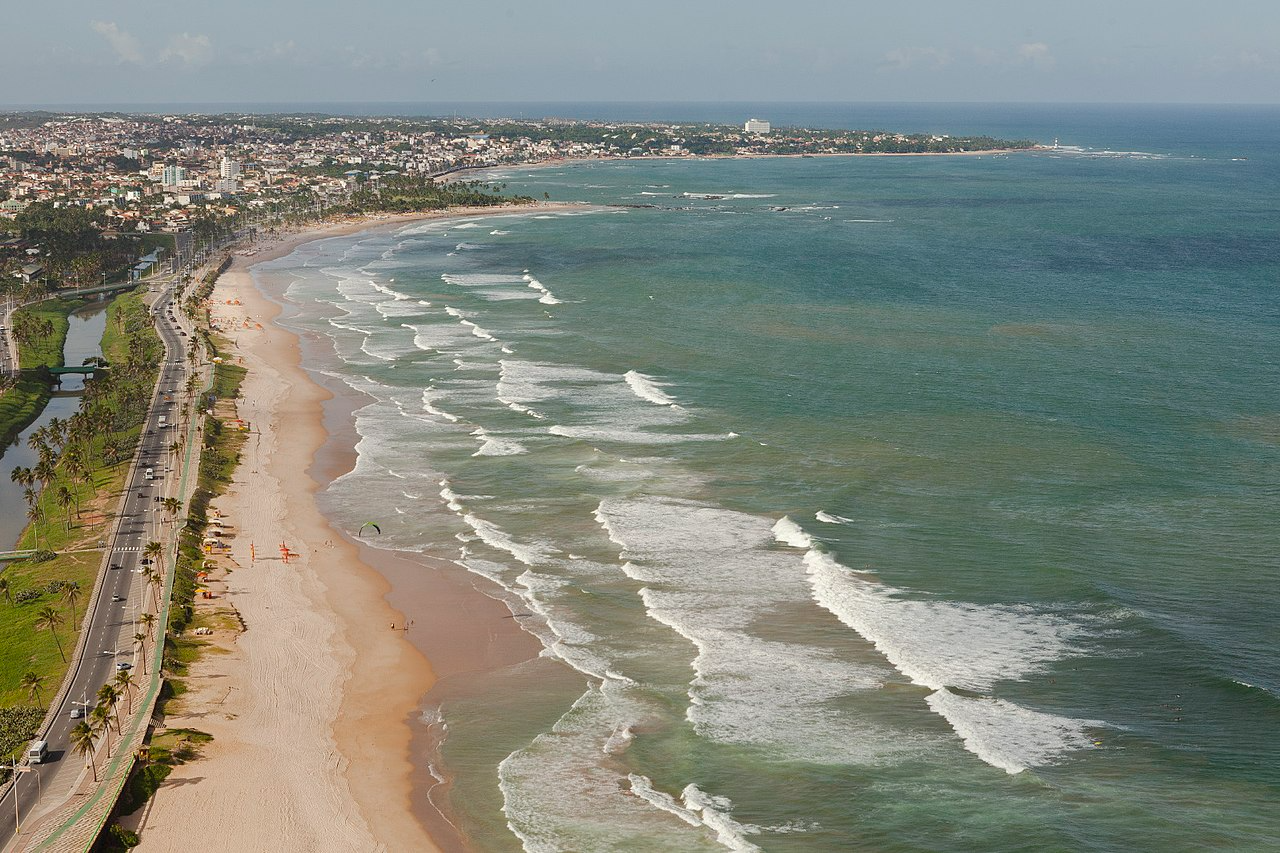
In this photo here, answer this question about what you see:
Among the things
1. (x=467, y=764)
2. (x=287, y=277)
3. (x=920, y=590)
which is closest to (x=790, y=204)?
(x=287, y=277)

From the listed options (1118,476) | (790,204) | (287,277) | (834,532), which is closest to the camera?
(834,532)

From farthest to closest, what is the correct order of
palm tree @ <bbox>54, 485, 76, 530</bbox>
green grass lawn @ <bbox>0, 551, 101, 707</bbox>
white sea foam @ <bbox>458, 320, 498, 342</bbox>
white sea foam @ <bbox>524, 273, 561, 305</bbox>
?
white sea foam @ <bbox>524, 273, 561, 305</bbox>, white sea foam @ <bbox>458, 320, 498, 342</bbox>, palm tree @ <bbox>54, 485, 76, 530</bbox>, green grass lawn @ <bbox>0, 551, 101, 707</bbox>

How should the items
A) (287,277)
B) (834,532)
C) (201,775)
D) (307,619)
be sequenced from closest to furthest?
(201,775)
(307,619)
(834,532)
(287,277)

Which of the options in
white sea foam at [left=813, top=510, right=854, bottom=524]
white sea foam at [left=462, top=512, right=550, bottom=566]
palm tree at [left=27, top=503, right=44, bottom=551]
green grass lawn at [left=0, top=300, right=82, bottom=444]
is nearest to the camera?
white sea foam at [left=462, top=512, right=550, bottom=566]

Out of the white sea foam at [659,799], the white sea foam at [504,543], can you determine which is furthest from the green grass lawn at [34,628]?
the white sea foam at [659,799]

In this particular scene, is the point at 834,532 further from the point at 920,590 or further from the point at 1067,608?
the point at 1067,608

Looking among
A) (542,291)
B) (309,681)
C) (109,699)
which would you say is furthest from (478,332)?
(109,699)

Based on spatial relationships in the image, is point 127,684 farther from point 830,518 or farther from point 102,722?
point 830,518

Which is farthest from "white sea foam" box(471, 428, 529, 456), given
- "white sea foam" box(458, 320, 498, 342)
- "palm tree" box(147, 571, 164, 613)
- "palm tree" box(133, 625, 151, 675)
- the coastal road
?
"white sea foam" box(458, 320, 498, 342)

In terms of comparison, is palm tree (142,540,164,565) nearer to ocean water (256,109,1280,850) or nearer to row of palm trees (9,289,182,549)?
row of palm trees (9,289,182,549)
